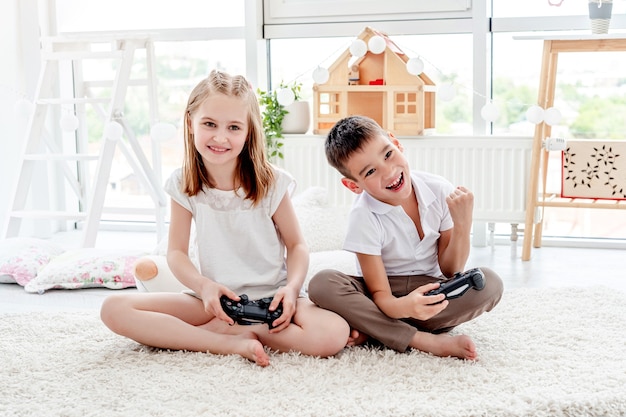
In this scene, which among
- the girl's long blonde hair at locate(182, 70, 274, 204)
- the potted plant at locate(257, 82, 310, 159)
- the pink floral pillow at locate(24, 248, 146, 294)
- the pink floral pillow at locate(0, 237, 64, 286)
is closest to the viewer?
the girl's long blonde hair at locate(182, 70, 274, 204)

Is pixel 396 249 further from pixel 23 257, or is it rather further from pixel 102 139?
pixel 102 139

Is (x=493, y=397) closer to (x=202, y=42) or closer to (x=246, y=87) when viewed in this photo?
(x=246, y=87)

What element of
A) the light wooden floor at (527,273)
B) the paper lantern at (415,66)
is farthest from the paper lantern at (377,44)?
the light wooden floor at (527,273)

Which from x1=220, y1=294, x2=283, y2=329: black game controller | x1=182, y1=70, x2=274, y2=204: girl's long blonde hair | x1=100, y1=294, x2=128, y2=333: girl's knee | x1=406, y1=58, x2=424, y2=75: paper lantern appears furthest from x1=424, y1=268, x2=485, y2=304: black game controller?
x1=406, y1=58, x2=424, y2=75: paper lantern

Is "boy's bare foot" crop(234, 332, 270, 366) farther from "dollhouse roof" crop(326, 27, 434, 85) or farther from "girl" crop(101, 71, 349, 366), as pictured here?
"dollhouse roof" crop(326, 27, 434, 85)

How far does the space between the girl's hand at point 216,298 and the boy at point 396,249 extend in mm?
186

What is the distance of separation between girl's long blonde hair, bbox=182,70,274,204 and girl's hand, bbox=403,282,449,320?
0.45 m

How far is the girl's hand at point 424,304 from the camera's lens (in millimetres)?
1641

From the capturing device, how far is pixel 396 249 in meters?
1.85

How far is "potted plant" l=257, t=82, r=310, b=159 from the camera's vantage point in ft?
11.0

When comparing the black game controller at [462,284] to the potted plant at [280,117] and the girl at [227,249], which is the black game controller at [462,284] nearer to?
the girl at [227,249]

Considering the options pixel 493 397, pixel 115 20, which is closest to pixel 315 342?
pixel 493 397

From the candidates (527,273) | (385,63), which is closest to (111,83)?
(385,63)

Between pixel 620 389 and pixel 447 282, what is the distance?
15.8 inches
